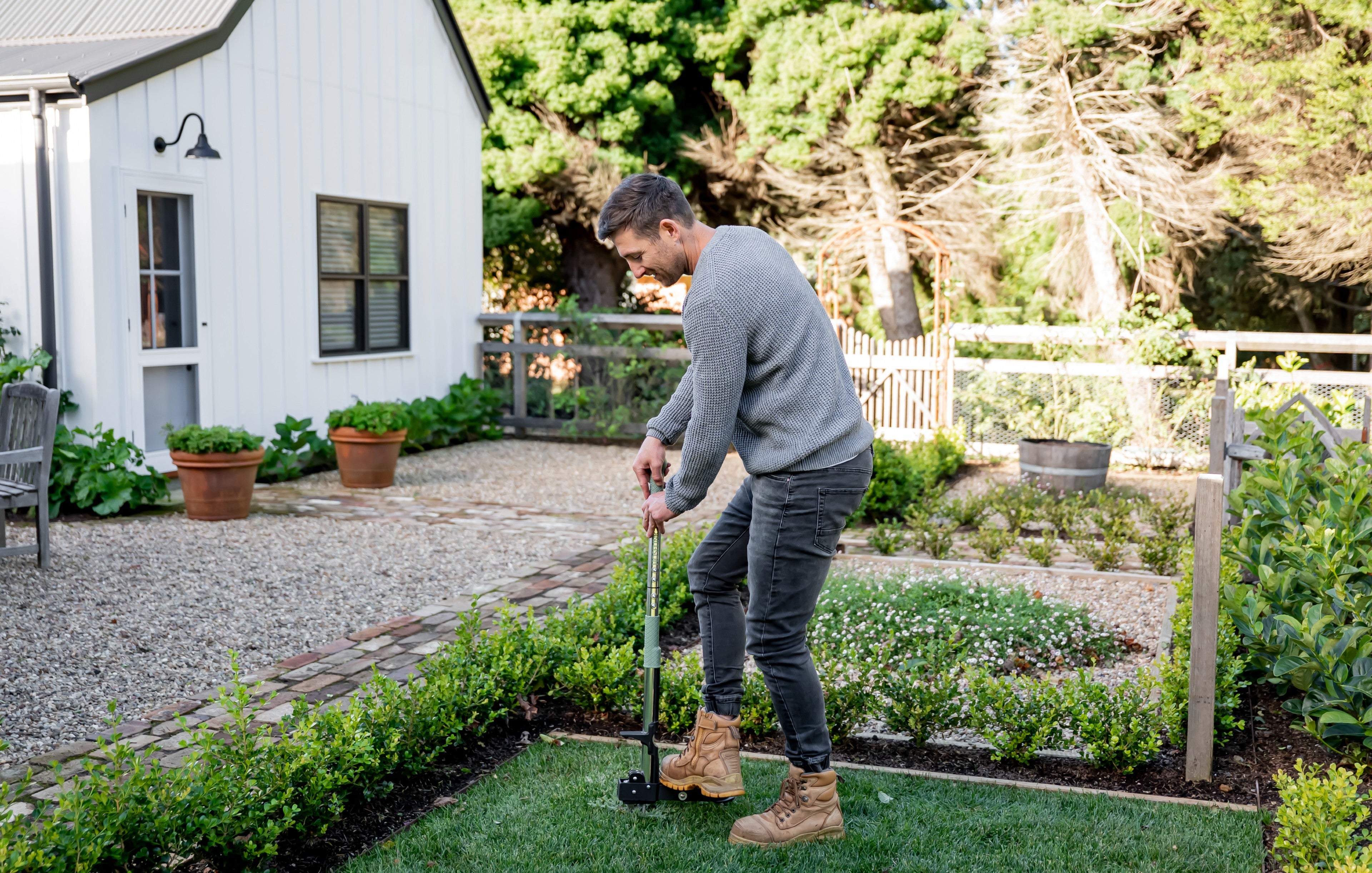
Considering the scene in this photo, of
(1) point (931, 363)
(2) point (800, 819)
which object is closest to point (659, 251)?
(2) point (800, 819)

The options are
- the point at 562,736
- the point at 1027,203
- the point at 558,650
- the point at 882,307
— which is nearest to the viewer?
the point at 562,736

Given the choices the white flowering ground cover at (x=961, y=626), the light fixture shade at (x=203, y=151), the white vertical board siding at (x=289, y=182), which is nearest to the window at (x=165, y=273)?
the white vertical board siding at (x=289, y=182)

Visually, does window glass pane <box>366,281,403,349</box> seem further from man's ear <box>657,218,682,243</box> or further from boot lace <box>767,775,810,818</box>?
boot lace <box>767,775,810,818</box>

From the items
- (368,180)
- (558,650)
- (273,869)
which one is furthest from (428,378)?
(273,869)

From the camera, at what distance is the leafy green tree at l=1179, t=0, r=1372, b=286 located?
10.7m

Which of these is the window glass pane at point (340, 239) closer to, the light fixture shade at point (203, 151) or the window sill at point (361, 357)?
the window sill at point (361, 357)

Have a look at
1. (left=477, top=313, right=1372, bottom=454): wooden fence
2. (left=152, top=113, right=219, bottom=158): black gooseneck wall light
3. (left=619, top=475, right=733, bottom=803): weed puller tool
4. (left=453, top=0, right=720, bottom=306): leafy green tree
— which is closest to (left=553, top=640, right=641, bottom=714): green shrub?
(left=619, top=475, right=733, bottom=803): weed puller tool

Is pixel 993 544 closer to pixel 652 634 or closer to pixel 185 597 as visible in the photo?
pixel 652 634

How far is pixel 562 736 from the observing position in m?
4.05

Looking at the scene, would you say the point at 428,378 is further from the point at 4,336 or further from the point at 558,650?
the point at 558,650

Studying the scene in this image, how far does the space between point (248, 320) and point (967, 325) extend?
6309 mm

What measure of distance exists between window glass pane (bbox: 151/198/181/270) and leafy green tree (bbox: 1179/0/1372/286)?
9400 mm

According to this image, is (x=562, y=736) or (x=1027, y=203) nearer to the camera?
(x=562, y=736)

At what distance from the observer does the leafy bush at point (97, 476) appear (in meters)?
7.81
